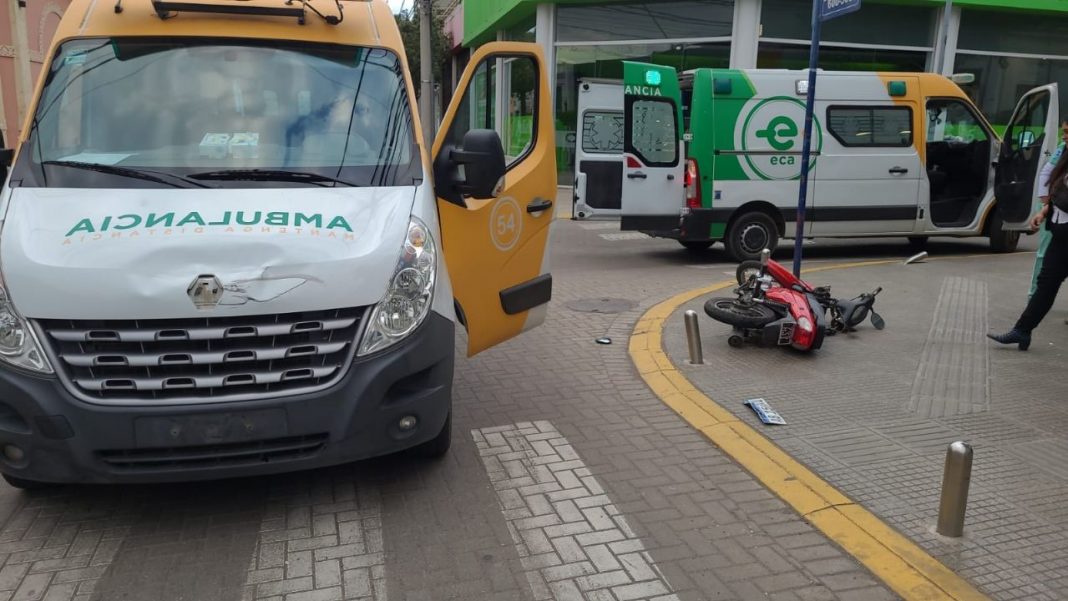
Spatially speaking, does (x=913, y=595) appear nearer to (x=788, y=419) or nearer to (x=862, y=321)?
(x=788, y=419)

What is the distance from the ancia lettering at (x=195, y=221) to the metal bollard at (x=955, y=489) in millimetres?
2814

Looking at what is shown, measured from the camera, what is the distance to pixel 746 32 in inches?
730

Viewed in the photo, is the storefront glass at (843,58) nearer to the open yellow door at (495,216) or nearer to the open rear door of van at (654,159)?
the open rear door of van at (654,159)

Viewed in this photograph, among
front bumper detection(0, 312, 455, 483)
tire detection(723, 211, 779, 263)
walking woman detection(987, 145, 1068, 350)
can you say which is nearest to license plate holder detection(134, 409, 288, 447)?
front bumper detection(0, 312, 455, 483)

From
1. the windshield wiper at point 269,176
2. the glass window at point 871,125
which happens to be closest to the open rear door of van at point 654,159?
the glass window at point 871,125

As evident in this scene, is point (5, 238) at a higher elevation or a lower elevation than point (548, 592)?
higher

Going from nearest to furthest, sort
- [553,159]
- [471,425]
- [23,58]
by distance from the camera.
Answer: [471,425] → [553,159] → [23,58]

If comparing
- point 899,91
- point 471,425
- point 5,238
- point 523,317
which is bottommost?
point 471,425

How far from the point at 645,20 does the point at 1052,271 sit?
15.1m

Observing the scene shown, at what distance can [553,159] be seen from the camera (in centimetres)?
538

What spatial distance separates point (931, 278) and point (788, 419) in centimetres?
598

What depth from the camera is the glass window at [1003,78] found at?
20766 mm

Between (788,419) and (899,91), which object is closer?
(788,419)

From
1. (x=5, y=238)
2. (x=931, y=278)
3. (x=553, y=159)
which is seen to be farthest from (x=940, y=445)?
(x=931, y=278)
